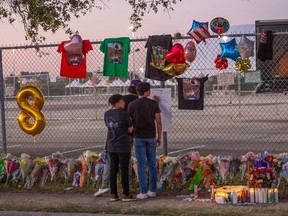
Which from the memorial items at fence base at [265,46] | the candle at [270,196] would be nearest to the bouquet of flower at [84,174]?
the candle at [270,196]

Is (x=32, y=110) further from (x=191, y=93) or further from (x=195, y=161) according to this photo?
(x=195, y=161)

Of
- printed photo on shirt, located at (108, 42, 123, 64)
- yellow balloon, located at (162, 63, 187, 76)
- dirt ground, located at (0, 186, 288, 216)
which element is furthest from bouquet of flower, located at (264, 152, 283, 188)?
printed photo on shirt, located at (108, 42, 123, 64)

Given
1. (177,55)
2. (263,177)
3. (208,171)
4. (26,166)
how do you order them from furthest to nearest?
(26,166)
(177,55)
(208,171)
(263,177)

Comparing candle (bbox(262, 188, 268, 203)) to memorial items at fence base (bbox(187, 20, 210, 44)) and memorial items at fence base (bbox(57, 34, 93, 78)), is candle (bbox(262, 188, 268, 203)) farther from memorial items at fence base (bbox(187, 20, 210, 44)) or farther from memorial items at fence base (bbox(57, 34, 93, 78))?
memorial items at fence base (bbox(57, 34, 93, 78))

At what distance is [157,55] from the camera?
390 inches

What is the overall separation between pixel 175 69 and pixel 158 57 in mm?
433

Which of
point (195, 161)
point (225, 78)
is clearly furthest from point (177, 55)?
point (195, 161)

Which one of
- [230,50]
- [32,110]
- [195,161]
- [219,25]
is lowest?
[195,161]

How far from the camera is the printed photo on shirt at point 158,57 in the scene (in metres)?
9.84

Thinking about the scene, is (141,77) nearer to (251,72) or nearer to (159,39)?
(159,39)

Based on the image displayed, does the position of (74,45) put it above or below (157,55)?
above

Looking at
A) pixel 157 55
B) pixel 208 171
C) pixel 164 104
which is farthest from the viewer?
pixel 157 55

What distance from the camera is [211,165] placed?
9273 mm

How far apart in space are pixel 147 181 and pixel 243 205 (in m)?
1.87
